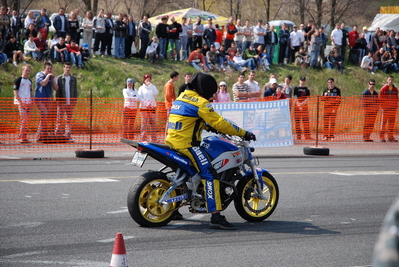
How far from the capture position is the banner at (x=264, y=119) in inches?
599

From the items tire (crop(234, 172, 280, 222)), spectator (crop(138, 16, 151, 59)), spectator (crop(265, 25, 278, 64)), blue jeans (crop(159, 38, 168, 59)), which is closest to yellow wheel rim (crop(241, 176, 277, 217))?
tire (crop(234, 172, 280, 222))

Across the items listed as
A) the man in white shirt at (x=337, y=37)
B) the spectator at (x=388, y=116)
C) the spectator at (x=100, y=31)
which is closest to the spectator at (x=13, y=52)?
the spectator at (x=100, y=31)

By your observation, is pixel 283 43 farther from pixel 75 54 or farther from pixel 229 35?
pixel 75 54

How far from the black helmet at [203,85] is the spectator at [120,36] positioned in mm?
16655

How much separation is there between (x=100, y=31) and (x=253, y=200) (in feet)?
55.4

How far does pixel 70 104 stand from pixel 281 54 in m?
15.2

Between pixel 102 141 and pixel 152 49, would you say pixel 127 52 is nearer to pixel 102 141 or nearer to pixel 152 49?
pixel 152 49

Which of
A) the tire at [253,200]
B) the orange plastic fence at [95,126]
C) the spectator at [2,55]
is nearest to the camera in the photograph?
the tire at [253,200]

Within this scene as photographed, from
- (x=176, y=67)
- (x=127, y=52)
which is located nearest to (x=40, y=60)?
(x=127, y=52)

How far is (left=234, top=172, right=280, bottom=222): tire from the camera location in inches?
294

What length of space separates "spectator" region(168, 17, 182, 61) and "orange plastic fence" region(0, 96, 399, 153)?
27.0 feet

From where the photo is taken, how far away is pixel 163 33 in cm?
2431

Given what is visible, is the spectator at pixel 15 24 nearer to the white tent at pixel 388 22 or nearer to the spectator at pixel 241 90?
the spectator at pixel 241 90

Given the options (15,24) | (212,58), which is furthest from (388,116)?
(15,24)
